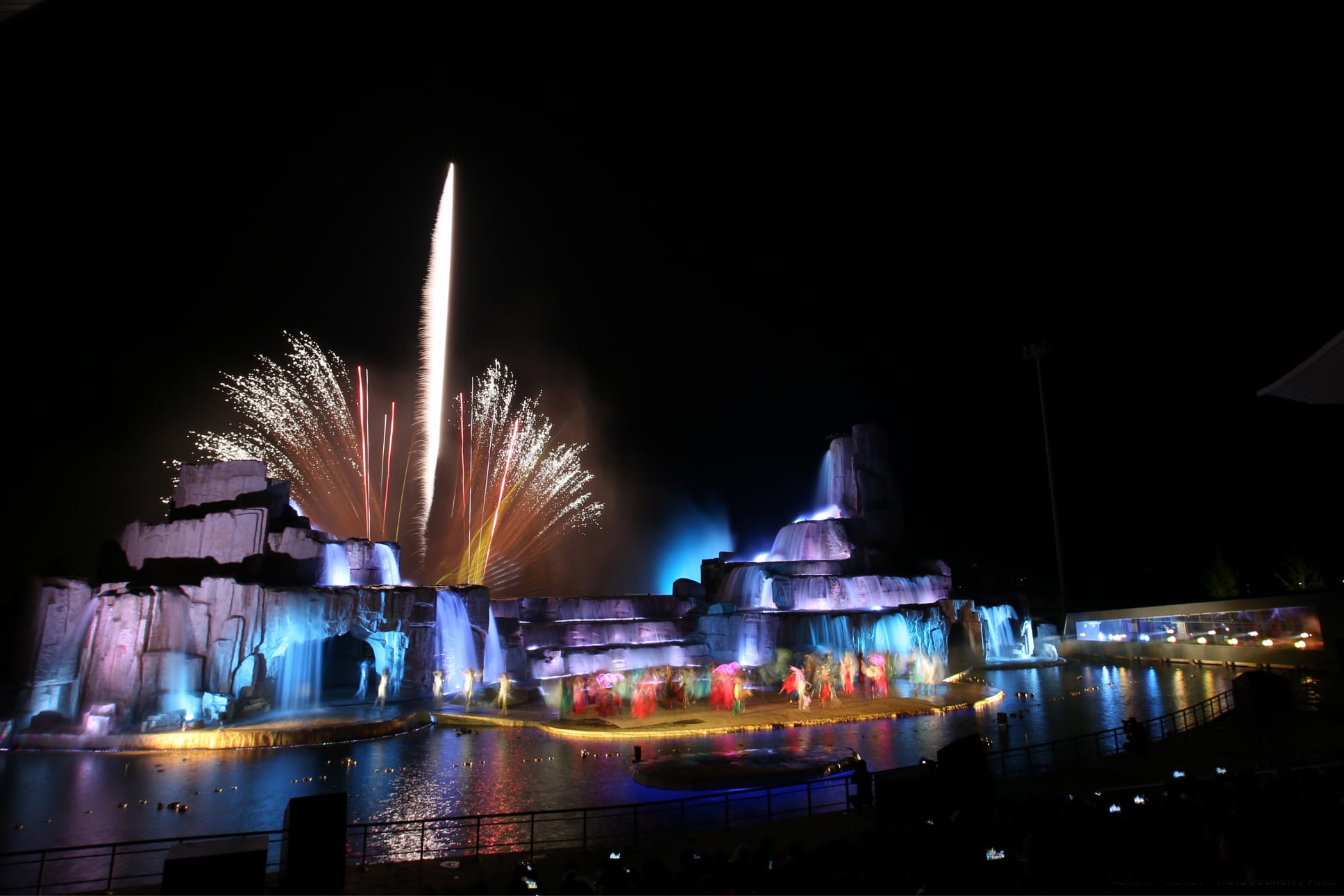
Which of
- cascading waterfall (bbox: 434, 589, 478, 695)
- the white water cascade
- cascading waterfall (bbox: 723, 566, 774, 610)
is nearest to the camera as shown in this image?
the white water cascade

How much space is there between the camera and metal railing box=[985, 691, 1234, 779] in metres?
15.3

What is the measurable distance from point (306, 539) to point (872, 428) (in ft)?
129

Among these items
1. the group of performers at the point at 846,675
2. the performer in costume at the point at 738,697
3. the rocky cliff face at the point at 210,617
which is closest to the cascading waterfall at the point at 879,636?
the group of performers at the point at 846,675

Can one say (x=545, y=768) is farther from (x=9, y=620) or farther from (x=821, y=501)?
(x=821, y=501)

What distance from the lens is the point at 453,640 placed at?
Result: 32656mm

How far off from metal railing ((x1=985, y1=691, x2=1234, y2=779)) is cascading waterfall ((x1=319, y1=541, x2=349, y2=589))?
1040 inches

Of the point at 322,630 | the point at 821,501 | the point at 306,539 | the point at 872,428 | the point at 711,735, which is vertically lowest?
the point at 711,735

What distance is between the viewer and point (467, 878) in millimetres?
9578

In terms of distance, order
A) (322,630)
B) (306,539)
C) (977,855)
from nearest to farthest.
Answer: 1. (977,855)
2. (322,630)
3. (306,539)

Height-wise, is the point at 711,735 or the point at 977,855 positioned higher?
the point at 977,855

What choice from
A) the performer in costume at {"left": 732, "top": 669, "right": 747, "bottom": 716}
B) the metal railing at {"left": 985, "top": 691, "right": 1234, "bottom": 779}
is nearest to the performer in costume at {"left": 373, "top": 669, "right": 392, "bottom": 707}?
the performer in costume at {"left": 732, "top": 669, "right": 747, "bottom": 716}

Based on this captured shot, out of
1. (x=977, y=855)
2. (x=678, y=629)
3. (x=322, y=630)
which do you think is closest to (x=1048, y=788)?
(x=977, y=855)

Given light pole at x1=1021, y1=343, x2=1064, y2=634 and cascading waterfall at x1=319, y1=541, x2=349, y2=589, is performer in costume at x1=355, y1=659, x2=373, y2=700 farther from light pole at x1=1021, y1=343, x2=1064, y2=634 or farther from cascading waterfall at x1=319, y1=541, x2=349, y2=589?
light pole at x1=1021, y1=343, x2=1064, y2=634

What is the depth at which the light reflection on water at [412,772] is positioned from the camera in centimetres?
1410
